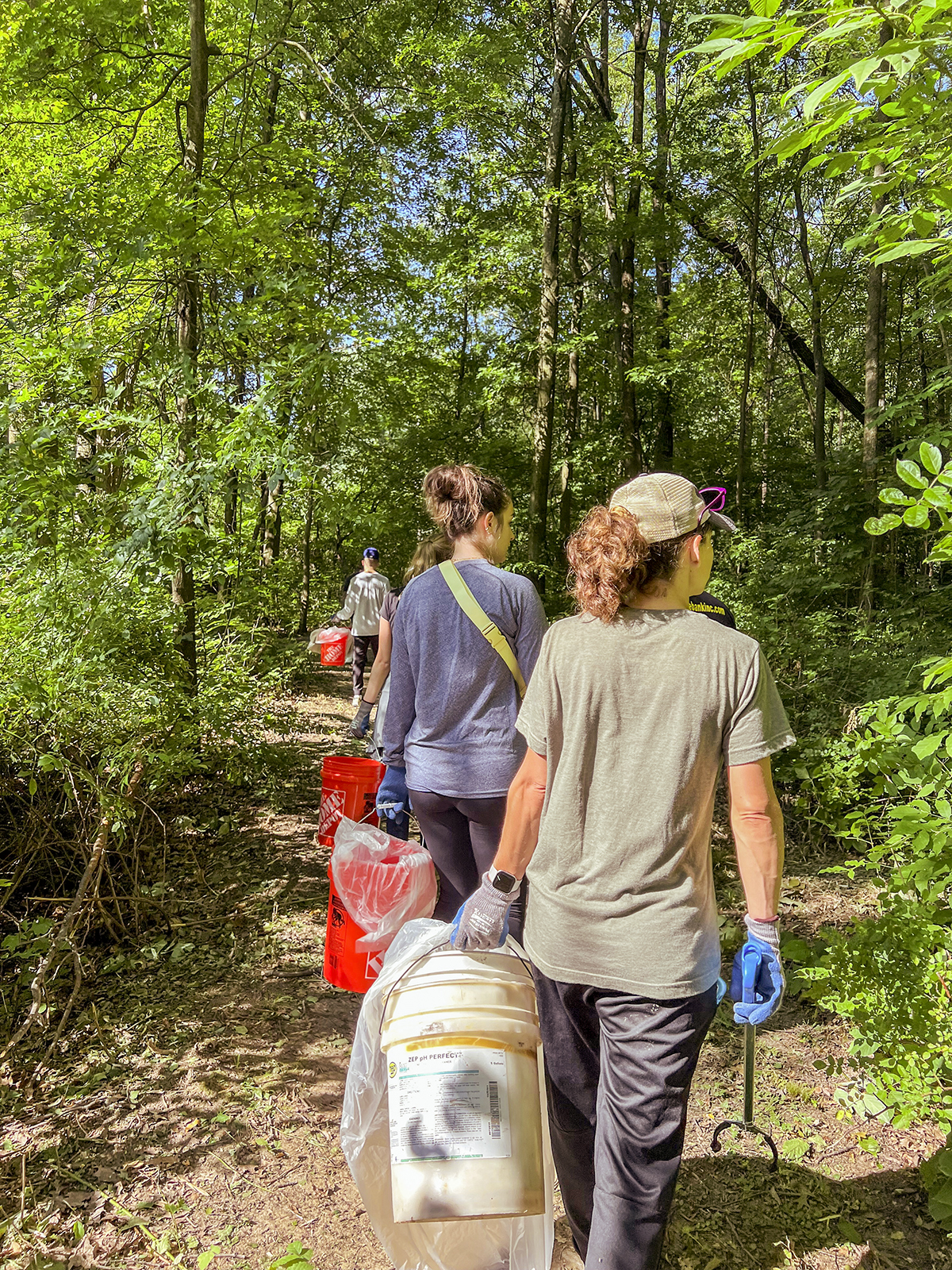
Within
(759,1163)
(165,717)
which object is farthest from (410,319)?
(759,1163)

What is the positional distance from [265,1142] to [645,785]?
2193 mm

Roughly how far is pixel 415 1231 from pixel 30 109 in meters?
9.05

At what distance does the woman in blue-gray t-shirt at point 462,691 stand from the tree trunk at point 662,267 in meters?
9.87

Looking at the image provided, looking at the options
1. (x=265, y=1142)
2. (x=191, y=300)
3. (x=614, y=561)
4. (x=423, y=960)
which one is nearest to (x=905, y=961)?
(x=423, y=960)

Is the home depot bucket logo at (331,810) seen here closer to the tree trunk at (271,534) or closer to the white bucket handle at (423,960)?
the white bucket handle at (423,960)

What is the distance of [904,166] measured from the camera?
2.57 meters

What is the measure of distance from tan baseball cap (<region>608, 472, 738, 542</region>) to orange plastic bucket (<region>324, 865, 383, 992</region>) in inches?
70.6

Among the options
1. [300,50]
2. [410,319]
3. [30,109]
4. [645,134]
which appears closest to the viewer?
[300,50]

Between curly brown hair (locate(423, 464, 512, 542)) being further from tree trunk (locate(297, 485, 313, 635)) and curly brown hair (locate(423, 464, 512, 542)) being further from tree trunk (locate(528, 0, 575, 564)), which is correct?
tree trunk (locate(297, 485, 313, 635))

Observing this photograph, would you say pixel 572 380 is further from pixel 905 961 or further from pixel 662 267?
pixel 905 961

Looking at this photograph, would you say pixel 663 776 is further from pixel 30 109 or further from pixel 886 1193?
pixel 30 109

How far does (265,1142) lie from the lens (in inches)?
120

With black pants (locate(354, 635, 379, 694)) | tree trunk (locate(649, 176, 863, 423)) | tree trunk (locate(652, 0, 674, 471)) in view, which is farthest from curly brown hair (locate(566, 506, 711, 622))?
tree trunk (locate(649, 176, 863, 423))

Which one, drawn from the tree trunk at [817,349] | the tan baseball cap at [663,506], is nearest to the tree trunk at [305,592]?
the tree trunk at [817,349]
